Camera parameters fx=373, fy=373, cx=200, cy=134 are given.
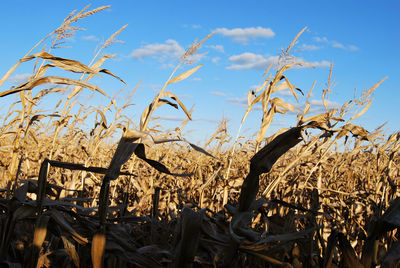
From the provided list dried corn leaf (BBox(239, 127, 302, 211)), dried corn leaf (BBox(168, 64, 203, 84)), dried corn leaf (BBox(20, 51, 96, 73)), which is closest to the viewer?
dried corn leaf (BBox(239, 127, 302, 211))

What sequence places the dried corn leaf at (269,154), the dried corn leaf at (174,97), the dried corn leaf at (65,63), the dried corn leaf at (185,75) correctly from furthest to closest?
the dried corn leaf at (185,75), the dried corn leaf at (174,97), the dried corn leaf at (65,63), the dried corn leaf at (269,154)

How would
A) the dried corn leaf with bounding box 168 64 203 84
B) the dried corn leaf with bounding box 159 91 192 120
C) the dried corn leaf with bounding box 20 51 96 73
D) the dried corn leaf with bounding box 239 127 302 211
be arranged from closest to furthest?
1. the dried corn leaf with bounding box 239 127 302 211
2. the dried corn leaf with bounding box 20 51 96 73
3. the dried corn leaf with bounding box 159 91 192 120
4. the dried corn leaf with bounding box 168 64 203 84

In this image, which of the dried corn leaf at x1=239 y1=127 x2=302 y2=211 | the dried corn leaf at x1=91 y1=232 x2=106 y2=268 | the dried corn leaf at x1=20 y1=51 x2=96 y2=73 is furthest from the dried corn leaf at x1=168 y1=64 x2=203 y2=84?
the dried corn leaf at x1=91 y1=232 x2=106 y2=268

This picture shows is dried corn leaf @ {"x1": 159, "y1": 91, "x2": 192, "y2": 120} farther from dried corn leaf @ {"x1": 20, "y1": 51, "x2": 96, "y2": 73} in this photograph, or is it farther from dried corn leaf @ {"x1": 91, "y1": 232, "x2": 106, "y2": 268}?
dried corn leaf @ {"x1": 91, "y1": 232, "x2": 106, "y2": 268}

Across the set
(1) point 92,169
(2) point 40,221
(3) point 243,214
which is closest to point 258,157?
(3) point 243,214

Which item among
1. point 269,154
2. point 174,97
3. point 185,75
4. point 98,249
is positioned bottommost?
point 98,249

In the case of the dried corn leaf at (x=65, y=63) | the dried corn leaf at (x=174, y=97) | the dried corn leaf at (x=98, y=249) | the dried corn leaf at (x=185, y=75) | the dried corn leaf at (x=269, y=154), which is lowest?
the dried corn leaf at (x=98, y=249)

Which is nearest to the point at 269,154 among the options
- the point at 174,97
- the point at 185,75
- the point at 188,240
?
the point at 188,240

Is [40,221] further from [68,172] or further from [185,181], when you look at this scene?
[185,181]

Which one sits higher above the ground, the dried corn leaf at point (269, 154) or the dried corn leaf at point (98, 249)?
the dried corn leaf at point (269, 154)

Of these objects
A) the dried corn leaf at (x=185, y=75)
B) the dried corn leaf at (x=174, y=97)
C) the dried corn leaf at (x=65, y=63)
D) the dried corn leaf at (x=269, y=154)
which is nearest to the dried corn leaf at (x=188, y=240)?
the dried corn leaf at (x=269, y=154)

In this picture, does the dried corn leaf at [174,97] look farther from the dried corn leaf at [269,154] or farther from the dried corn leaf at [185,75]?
the dried corn leaf at [269,154]

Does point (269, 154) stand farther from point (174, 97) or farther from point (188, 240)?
point (174, 97)

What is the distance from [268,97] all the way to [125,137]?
1.47 meters
